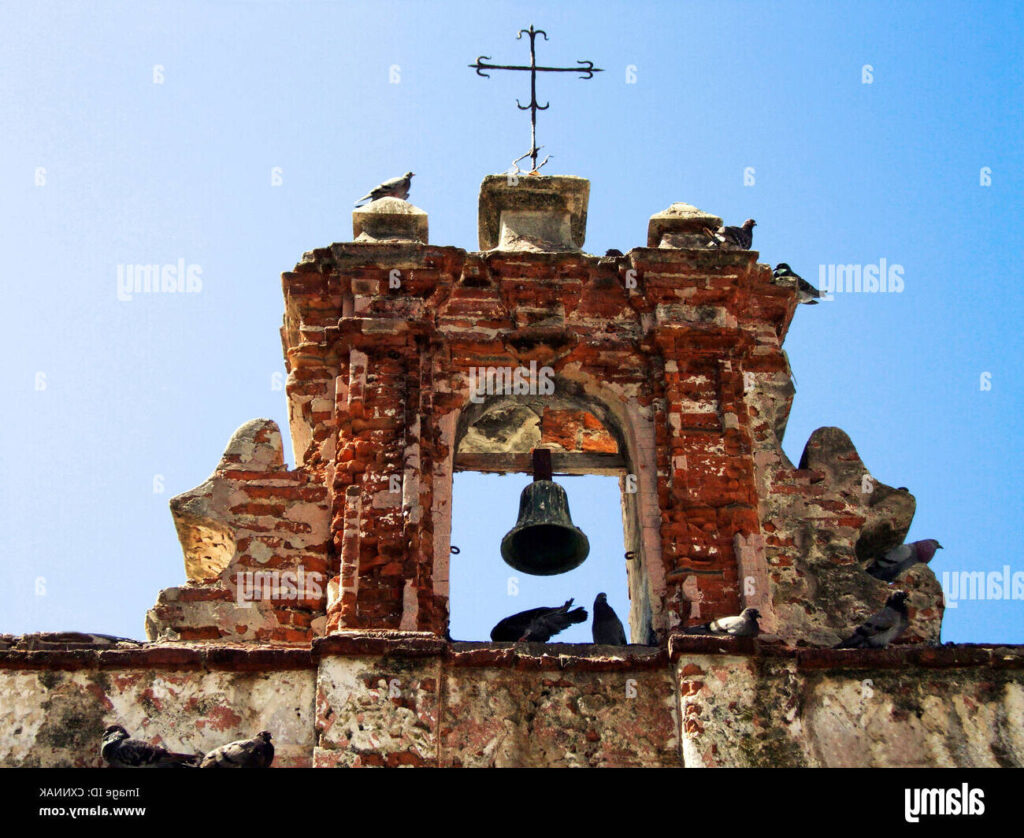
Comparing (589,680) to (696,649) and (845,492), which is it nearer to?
(696,649)

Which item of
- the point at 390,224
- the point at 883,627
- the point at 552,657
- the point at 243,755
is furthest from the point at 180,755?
the point at 390,224

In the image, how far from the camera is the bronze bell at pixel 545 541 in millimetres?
10469

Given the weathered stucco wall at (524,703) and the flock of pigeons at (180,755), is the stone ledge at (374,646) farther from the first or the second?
the flock of pigeons at (180,755)

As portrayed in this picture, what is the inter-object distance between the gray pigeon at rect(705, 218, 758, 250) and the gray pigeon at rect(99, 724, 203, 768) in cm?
Answer: 490

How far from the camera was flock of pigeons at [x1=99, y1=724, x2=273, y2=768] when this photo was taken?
8.47 m

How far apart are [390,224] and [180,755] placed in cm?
415

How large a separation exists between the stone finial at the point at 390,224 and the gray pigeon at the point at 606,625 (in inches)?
110

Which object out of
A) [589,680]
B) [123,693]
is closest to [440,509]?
[589,680]

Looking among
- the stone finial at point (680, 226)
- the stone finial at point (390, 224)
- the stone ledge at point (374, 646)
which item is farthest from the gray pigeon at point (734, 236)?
the stone ledge at point (374, 646)

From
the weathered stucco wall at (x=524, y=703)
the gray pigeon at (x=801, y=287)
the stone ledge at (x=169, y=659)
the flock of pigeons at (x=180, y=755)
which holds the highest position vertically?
the gray pigeon at (x=801, y=287)

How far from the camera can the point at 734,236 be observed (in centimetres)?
1145

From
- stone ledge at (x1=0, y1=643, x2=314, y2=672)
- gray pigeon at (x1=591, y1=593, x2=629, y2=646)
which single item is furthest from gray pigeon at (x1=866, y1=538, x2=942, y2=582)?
stone ledge at (x1=0, y1=643, x2=314, y2=672)
